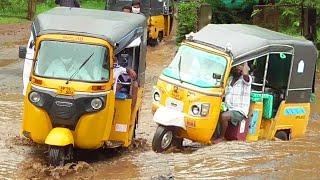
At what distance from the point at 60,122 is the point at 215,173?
235cm

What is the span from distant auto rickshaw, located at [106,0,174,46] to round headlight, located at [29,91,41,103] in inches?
552

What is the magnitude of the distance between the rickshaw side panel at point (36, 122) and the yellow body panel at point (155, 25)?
1461 centimetres

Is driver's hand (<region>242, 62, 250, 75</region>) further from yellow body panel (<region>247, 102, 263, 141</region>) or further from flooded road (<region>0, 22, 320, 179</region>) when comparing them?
flooded road (<region>0, 22, 320, 179</region>)

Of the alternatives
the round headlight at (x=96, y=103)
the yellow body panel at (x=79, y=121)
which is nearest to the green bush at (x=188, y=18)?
the yellow body panel at (x=79, y=121)

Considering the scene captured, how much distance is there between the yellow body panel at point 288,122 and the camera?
12.2m

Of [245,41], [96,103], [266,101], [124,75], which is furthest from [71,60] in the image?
[266,101]

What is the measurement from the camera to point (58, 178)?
9219mm

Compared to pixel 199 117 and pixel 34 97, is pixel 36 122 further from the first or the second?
pixel 199 117

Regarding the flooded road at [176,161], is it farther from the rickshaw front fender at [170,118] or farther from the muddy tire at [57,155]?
the rickshaw front fender at [170,118]

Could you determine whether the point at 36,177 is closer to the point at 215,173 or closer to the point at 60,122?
the point at 60,122

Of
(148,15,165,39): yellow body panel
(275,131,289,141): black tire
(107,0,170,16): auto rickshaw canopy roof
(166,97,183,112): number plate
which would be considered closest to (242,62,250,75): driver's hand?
(166,97,183,112): number plate

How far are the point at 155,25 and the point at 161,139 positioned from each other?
13934mm

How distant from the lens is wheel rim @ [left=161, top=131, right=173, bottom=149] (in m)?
10.8

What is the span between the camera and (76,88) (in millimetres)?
9484
